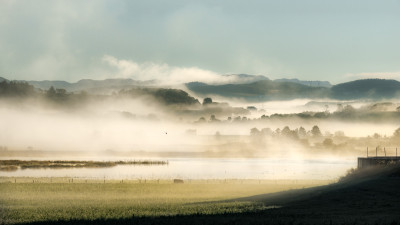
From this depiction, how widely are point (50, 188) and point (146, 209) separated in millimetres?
42456

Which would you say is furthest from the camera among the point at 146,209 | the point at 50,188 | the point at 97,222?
the point at 50,188

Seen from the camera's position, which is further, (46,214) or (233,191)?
(233,191)

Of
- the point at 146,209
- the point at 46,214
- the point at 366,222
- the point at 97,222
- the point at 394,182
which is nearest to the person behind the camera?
the point at 366,222

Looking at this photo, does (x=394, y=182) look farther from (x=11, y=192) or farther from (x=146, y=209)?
(x=11, y=192)

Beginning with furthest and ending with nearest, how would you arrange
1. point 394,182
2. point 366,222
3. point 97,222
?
point 394,182 < point 97,222 < point 366,222

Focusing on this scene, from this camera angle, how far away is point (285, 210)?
57656 mm

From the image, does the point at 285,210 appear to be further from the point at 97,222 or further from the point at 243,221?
the point at 97,222

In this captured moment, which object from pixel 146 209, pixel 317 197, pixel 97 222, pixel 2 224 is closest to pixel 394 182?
pixel 317 197

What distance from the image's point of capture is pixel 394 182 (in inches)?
3086

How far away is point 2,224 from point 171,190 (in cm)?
5283

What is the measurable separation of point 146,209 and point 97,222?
1359 centimetres

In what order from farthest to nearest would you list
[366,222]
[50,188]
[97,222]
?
[50,188]
[97,222]
[366,222]

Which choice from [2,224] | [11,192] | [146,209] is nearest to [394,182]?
[146,209]

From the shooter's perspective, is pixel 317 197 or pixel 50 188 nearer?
pixel 317 197
